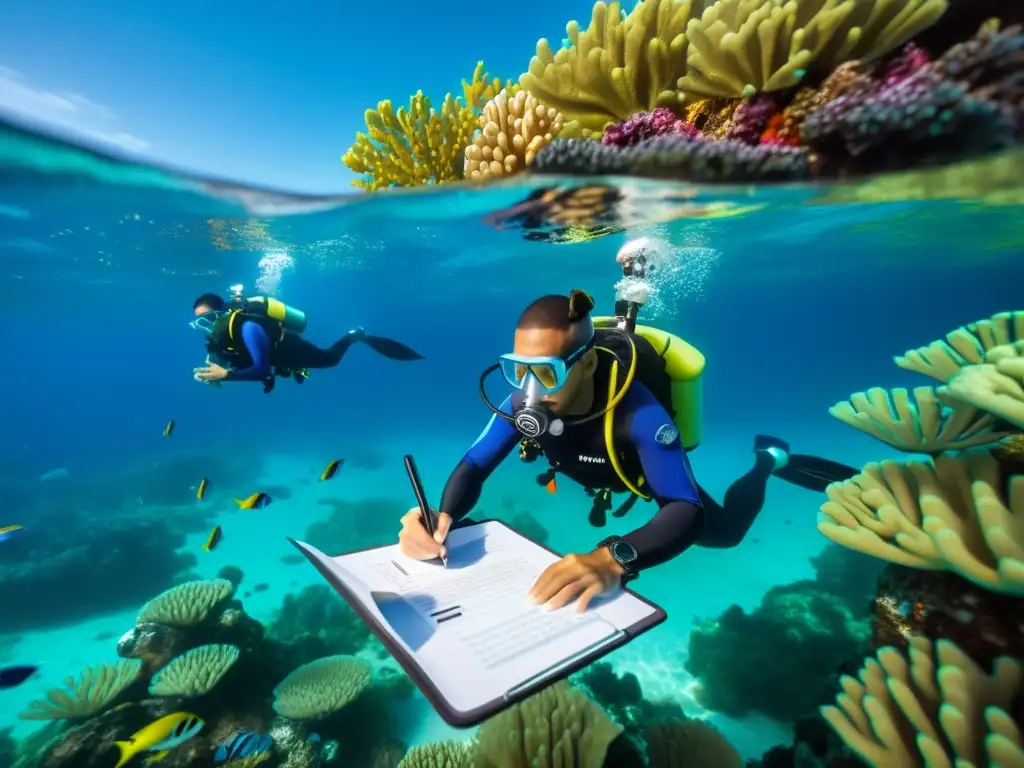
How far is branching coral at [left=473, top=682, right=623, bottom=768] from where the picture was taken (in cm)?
379

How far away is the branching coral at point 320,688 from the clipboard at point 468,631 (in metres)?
5.22

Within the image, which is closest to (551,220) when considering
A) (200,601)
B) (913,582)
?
(913,582)

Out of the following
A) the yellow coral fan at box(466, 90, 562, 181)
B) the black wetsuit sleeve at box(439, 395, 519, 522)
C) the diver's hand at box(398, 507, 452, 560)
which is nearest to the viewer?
the diver's hand at box(398, 507, 452, 560)

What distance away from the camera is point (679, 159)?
5.29m

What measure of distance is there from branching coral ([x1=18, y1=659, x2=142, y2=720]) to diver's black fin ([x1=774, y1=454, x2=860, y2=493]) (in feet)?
31.2

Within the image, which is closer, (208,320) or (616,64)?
(616,64)

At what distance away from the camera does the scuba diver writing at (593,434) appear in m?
2.61

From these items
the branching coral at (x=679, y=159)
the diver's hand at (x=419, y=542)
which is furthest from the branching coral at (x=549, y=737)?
the branching coral at (x=679, y=159)

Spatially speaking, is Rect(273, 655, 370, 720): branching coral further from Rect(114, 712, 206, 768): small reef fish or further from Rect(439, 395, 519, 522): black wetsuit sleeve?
Rect(439, 395, 519, 522): black wetsuit sleeve

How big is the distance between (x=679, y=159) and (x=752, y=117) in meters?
0.82

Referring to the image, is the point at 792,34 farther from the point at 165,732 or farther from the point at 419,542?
the point at 165,732

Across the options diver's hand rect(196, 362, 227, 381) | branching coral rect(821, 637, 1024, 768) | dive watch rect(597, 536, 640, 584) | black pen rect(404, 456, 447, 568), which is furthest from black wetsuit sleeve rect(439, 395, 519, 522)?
diver's hand rect(196, 362, 227, 381)

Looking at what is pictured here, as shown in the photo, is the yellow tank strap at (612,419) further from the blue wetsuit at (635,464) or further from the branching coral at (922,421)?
the branching coral at (922,421)

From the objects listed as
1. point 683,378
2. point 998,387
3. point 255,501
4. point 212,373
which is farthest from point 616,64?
point 212,373
